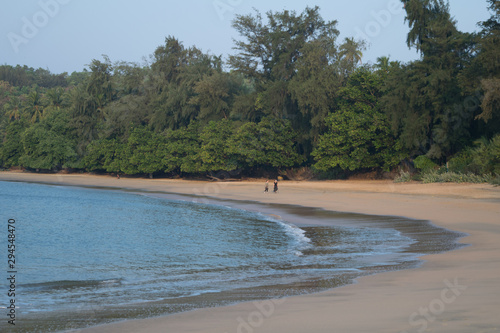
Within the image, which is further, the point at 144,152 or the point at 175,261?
the point at 144,152

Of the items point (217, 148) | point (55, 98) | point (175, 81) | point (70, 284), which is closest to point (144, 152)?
point (175, 81)

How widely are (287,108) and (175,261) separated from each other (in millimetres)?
40183

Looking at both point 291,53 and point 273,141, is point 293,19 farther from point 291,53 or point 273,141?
point 273,141

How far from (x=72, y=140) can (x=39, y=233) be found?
2393 inches

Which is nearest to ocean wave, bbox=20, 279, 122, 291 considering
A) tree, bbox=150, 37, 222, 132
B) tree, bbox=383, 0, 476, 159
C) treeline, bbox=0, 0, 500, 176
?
treeline, bbox=0, 0, 500, 176

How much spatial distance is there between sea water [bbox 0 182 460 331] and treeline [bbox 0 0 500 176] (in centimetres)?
1682

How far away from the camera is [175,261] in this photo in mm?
15312

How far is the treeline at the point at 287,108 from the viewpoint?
38.8m

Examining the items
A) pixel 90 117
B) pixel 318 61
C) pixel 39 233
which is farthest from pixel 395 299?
pixel 90 117

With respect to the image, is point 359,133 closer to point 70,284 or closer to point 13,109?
point 70,284

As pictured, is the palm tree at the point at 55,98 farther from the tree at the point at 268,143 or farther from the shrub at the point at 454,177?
the shrub at the point at 454,177

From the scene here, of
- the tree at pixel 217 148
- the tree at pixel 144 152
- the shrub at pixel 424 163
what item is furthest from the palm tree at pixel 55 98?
the shrub at pixel 424 163

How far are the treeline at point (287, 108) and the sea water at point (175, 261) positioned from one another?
16.8 m

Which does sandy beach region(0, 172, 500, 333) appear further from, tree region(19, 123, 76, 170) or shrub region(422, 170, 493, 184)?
tree region(19, 123, 76, 170)
